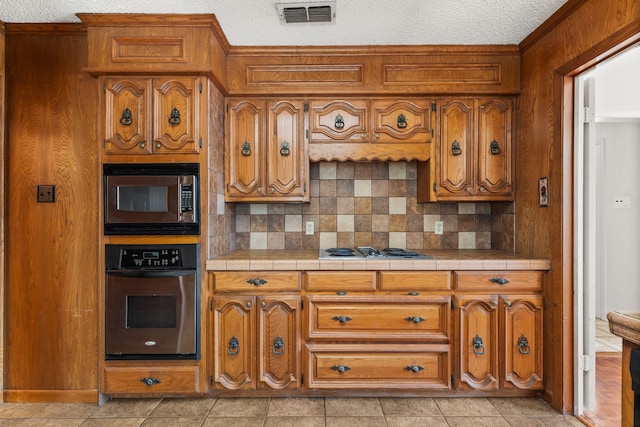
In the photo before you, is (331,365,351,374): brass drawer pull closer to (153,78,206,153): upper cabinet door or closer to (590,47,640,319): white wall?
(153,78,206,153): upper cabinet door

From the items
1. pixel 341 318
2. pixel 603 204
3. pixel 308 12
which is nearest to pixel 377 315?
pixel 341 318

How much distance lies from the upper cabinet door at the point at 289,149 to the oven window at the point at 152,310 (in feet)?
3.30

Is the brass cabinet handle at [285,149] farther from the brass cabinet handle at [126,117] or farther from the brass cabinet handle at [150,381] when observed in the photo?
the brass cabinet handle at [150,381]

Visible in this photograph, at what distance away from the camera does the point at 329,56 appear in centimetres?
275

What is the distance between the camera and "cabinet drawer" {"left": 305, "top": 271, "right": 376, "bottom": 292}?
245cm

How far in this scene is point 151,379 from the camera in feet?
Result: 7.83

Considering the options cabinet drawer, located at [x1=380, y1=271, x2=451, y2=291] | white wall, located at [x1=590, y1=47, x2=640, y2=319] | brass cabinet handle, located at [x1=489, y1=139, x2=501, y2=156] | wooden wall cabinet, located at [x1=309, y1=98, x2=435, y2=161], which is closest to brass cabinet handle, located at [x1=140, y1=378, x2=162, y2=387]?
cabinet drawer, located at [x1=380, y1=271, x2=451, y2=291]

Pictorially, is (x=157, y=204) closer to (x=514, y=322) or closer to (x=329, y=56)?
(x=329, y=56)

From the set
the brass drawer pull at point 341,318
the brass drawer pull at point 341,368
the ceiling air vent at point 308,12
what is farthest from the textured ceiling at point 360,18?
the brass drawer pull at point 341,368

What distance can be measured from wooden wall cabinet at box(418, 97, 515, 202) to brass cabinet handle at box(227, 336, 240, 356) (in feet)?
5.58

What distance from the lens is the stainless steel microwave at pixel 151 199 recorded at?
2389mm

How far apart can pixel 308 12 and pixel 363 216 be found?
1.58 m

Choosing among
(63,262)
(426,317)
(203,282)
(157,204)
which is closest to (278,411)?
(203,282)

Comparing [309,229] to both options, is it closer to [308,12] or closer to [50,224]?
[308,12]
